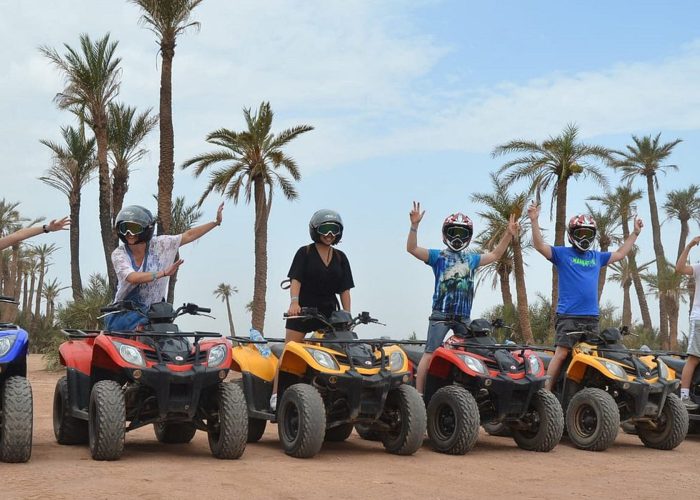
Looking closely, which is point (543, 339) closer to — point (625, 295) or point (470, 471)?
point (625, 295)

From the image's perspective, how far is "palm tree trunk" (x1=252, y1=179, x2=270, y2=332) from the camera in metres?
30.9

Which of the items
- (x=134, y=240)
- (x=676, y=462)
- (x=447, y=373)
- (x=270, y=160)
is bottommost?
(x=676, y=462)

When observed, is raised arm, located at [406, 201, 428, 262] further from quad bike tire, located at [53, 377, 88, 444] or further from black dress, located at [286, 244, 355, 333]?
quad bike tire, located at [53, 377, 88, 444]

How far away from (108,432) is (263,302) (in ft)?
77.6

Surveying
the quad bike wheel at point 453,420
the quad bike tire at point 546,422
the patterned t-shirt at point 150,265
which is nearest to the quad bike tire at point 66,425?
the patterned t-shirt at point 150,265

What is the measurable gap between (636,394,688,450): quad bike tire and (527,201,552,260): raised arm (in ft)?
6.80

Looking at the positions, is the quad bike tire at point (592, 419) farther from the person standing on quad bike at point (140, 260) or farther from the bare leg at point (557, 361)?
the person standing on quad bike at point (140, 260)

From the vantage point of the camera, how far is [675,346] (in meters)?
41.8

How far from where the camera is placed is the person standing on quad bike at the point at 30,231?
8367 millimetres

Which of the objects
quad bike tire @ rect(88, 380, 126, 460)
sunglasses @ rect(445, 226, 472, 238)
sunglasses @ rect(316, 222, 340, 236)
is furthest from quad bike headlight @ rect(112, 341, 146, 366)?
sunglasses @ rect(445, 226, 472, 238)

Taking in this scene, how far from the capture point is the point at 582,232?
11.0 m

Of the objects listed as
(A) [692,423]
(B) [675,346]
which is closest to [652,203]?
(B) [675,346]

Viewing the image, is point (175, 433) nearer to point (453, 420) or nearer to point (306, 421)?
point (306, 421)

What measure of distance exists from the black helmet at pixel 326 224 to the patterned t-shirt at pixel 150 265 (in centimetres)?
132
